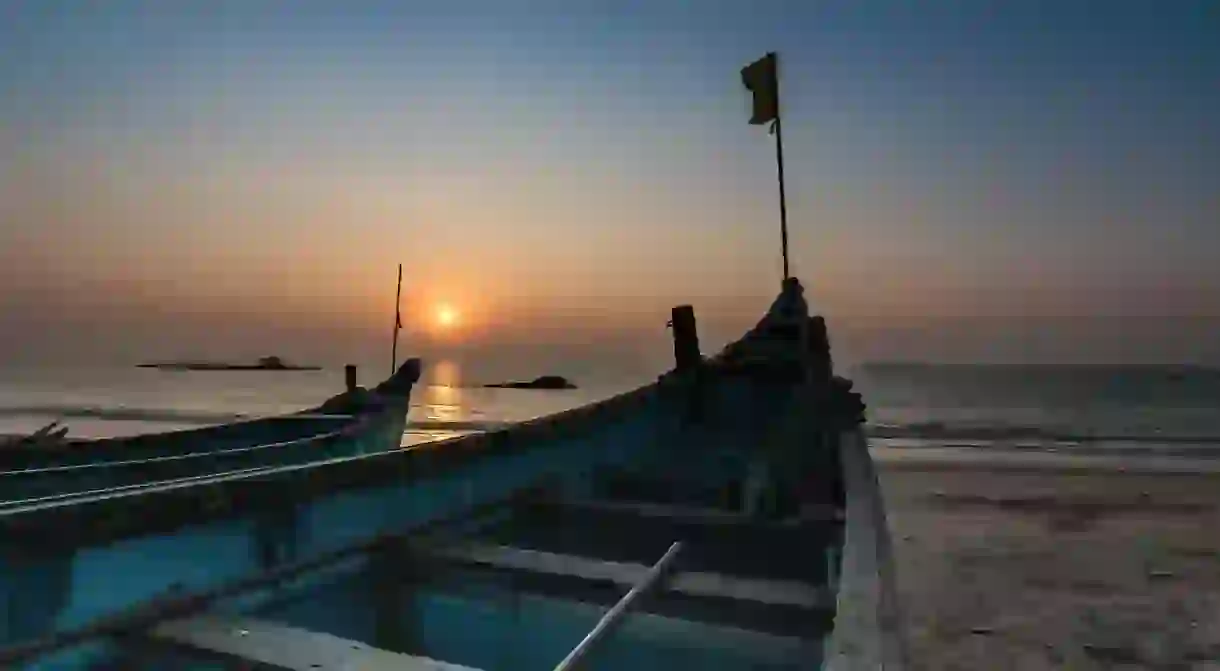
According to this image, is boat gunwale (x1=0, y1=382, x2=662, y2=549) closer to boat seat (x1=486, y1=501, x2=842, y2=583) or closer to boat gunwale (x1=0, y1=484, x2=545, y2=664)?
boat gunwale (x1=0, y1=484, x2=545, y2=664)

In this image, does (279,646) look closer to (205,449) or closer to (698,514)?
(698,514)

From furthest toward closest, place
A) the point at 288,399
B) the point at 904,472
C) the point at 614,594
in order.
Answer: the point at 288,399 < the point at 904,472 < the point at 614,594

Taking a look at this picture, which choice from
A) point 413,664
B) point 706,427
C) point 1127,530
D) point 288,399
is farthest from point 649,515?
point 288,399

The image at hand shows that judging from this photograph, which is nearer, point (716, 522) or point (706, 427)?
point (716, 522)

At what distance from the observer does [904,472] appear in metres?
29.3

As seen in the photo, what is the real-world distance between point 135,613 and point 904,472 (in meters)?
28.9

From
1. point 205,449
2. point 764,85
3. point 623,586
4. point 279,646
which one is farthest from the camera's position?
point 764,85

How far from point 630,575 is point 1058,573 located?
12594 mm

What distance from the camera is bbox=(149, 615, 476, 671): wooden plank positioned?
279 centimetres

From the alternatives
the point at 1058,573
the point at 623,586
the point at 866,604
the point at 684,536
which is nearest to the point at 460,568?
the point at 623,586

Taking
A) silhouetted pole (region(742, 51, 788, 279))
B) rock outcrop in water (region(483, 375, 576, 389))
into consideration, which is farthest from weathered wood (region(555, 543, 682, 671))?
rock outcrop in water (region(483, 375, 576, 389))

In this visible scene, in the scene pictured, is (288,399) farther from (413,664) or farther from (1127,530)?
(413,664)

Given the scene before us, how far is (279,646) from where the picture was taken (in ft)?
9.78

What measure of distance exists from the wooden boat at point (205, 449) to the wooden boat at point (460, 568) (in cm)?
59
